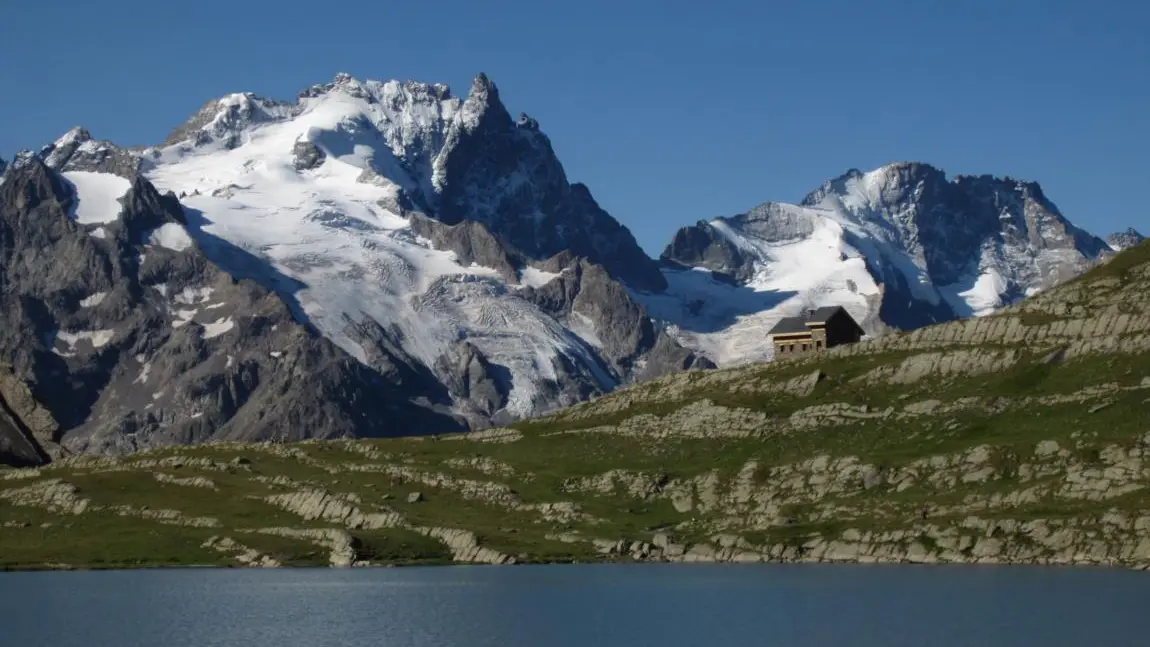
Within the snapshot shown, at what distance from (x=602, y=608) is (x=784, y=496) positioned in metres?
53.6

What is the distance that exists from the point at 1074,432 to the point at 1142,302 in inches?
1592

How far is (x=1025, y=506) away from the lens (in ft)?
496

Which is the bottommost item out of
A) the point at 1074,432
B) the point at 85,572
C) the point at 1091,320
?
the point at 85,572

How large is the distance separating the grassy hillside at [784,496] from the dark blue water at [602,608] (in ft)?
30.6

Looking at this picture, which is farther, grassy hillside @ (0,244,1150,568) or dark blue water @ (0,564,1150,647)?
grassy hillside @ (0,244,1150,568)

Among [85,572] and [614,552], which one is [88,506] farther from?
[614,552]

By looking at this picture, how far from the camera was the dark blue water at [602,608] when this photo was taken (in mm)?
104125

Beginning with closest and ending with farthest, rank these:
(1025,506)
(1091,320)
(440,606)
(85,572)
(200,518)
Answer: (440,606)
(1025,506)
(85,572)
(200,518)
(1091,320)

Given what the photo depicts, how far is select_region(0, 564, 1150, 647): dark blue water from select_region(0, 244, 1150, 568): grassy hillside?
931 centimetres

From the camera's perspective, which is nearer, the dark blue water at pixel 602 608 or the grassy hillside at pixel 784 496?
the dark blue water at pixel 602 608

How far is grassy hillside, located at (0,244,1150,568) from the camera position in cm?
15038

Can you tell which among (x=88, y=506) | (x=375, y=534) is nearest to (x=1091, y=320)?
(x=375, y=534)

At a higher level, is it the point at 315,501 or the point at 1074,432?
the point at 1074,432

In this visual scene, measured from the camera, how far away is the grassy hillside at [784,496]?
15038 centimetres
